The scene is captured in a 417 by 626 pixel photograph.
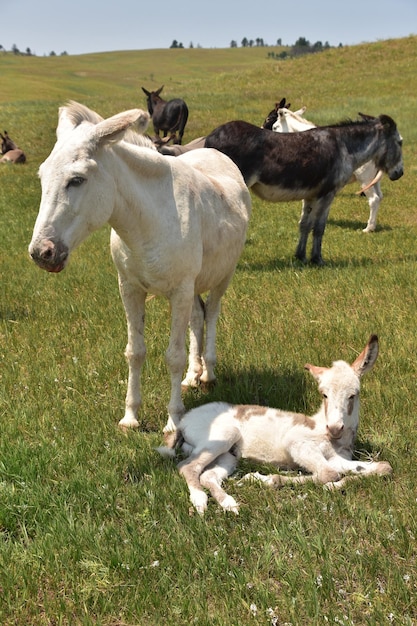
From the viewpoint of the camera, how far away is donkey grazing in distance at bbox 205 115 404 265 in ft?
33.0

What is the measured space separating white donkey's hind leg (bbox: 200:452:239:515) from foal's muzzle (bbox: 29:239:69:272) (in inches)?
63.1

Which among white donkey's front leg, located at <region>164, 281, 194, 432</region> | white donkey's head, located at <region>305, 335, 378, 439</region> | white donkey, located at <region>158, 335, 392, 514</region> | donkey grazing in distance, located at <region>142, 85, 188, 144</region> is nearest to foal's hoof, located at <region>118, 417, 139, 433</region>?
white donkey's front leg, located at <region>164, 281, 194, 432</region>

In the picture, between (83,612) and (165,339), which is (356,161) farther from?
(83,612)

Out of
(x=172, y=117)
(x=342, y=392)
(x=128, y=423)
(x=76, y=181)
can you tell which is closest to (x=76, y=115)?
(x=76, y=181)

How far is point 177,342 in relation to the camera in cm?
480

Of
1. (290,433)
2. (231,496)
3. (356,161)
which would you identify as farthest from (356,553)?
(356,161)

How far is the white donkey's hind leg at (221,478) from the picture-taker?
378cm

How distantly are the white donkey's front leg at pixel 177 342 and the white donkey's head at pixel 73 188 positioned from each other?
0.91 m

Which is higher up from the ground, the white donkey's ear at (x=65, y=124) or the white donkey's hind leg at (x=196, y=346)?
the white donkey's ear at (x=65, y=124)

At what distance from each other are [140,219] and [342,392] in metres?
1.80

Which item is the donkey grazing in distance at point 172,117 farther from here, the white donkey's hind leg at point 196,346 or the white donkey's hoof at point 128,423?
the white donkey's hoof at point 128,423

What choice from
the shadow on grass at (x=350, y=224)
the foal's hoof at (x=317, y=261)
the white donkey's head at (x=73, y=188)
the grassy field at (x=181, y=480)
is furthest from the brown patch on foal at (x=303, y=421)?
the shadow on grass at (x=350, y=224)

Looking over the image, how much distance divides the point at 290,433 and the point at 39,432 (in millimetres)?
1808

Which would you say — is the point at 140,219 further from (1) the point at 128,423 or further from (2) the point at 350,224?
(2) the point at 350,224
